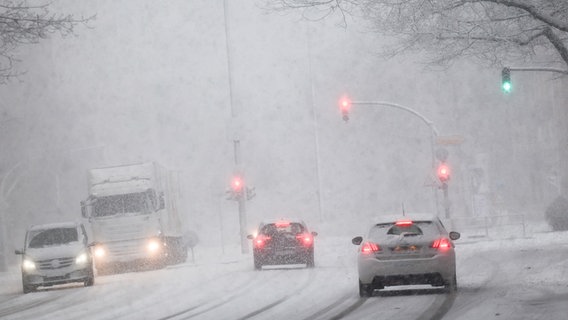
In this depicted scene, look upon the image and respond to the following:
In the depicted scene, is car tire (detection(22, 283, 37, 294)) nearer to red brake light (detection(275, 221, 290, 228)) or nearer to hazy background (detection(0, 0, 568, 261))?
red brake light (detection(275, 221, 290, 228))

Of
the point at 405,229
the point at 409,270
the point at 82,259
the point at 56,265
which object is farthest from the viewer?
the point at 82,259

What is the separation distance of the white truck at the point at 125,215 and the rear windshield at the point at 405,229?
1713cm

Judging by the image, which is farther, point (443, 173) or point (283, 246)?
point (443, 173)

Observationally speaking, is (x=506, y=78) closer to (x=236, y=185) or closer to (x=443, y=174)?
(x=443, y=174)

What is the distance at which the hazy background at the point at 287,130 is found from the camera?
7731 cm

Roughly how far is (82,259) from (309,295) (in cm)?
1137

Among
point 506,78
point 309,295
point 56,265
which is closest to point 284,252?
point 56,265

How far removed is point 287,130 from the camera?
11031cm

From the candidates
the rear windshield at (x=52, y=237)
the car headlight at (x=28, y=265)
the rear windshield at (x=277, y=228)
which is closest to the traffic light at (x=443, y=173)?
the rear windshield at (x=277, y=228)

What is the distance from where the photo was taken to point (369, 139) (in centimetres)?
9088

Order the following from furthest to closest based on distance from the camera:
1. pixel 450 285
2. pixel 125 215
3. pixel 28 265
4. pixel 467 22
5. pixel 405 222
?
pixel 125 215, pixel 28 265, pixel 467 22, pixel 405 222, pixel 450 285

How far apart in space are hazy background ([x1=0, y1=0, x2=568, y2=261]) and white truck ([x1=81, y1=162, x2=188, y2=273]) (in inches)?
381

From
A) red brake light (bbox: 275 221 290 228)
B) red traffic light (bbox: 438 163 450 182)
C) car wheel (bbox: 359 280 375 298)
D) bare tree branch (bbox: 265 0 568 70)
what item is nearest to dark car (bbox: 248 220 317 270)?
red brake light (bbox: 275 221 290 228)

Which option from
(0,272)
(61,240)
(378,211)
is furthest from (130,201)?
(378,211)
